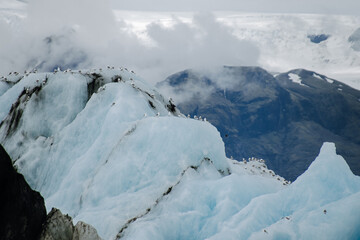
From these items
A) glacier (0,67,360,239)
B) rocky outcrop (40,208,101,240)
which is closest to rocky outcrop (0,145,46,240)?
rocky outcrop (40,208,101,240)

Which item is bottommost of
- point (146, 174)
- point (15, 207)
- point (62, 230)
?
point (146, 174)

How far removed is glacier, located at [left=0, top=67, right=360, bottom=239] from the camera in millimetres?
25984

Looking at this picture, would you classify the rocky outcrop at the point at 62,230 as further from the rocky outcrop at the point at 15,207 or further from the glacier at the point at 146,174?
the glacier at the point at 146,174

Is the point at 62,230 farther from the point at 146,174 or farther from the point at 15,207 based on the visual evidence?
the point at 146,174

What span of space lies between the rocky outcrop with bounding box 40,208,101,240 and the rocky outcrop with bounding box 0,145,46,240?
628 millimetres

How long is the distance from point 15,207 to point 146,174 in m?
17.1

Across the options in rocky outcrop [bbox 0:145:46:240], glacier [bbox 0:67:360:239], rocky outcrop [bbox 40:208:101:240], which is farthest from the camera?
glacier [bbox 0:67:360:239]

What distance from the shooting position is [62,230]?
22047mm

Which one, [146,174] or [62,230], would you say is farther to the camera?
[146,174]

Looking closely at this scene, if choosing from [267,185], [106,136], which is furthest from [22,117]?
[267,185]

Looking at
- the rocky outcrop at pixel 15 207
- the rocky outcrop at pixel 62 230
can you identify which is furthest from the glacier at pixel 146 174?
the rocky outcrop at pixel 15 207

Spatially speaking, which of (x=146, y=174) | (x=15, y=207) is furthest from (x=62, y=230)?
(x=146, y=174)

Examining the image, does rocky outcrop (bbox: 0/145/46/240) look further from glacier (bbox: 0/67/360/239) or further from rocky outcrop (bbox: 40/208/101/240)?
glacier (bbox: 0/67/360/239)

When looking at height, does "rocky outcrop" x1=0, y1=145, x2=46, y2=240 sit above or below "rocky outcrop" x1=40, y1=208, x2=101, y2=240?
above
